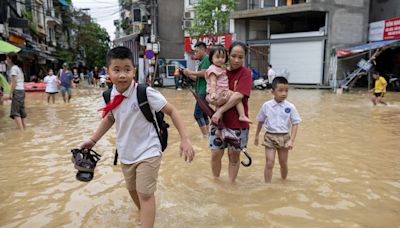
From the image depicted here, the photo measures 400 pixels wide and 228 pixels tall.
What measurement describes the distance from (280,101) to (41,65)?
33.1m

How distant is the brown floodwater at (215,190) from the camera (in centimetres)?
332

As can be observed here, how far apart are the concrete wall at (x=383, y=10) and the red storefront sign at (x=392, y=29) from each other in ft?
8.19

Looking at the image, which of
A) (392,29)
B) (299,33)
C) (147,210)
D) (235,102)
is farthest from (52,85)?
(392,29)

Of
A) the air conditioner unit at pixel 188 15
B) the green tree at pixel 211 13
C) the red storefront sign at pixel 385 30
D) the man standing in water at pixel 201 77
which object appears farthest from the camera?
the air conditioner unit at pixel 188 15

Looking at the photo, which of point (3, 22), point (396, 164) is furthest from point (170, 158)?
point (3, 22)

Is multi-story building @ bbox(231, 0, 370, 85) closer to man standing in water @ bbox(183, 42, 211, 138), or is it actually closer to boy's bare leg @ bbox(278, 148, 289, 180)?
man standing in water @ bbox(183, 42, 211, 138)

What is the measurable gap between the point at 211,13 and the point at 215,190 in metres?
18.8

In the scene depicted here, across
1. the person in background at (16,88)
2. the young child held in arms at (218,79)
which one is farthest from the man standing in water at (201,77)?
the person in background at (16,88)

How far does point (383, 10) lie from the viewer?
77.8 feet

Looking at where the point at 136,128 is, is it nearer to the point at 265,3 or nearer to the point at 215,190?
the point at 215,190

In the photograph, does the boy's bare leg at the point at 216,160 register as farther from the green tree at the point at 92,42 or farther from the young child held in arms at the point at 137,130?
the green tree at the point at 92,42

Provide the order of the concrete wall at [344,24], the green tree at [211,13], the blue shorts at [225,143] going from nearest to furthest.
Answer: the blue shorts at [225,143] → the green tree at [211,13] → the concrete wall at [344,24]

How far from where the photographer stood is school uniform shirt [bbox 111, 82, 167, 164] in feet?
8.87

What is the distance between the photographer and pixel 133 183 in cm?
294
